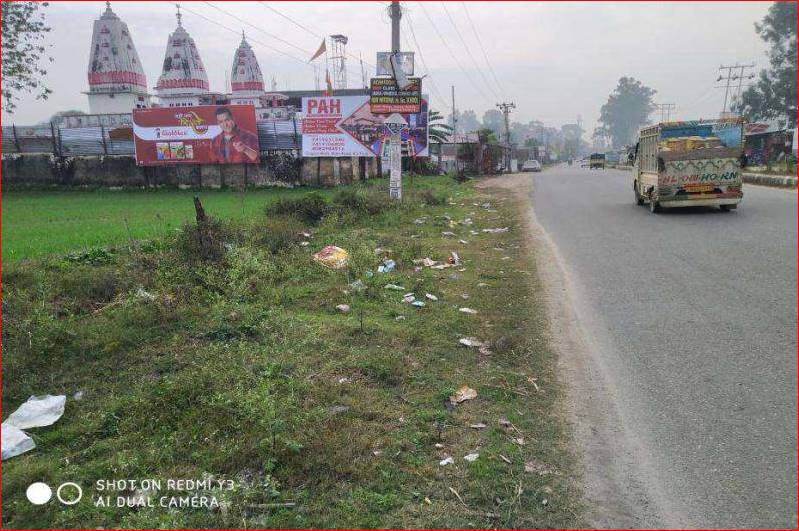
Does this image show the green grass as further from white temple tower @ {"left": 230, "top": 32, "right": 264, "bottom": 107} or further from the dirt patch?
white temple tower @ {"left": 230, "top": 32, "right": 264, "bottom": 107}

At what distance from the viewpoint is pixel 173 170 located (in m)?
23.0

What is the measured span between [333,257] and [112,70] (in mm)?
45141

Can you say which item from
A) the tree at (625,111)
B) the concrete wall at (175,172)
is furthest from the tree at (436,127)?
the tree at (625,111)

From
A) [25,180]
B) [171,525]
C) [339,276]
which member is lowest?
[171,525]

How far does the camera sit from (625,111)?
5354 inches

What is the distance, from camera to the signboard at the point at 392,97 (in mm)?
15047

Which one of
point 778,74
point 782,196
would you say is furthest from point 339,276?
point 778,74

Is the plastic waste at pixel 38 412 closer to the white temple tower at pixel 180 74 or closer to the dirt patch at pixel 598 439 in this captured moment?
the dirt patch at pixel 598 439

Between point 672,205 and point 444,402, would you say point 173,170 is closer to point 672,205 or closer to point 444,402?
point 672,205

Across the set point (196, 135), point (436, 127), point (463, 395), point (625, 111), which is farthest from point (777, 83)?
point (625, 111)

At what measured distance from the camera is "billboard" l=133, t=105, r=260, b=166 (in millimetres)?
21859

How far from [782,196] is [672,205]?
537 cm

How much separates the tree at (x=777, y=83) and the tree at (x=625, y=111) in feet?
262

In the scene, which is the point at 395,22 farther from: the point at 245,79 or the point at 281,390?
the point at 245,79
